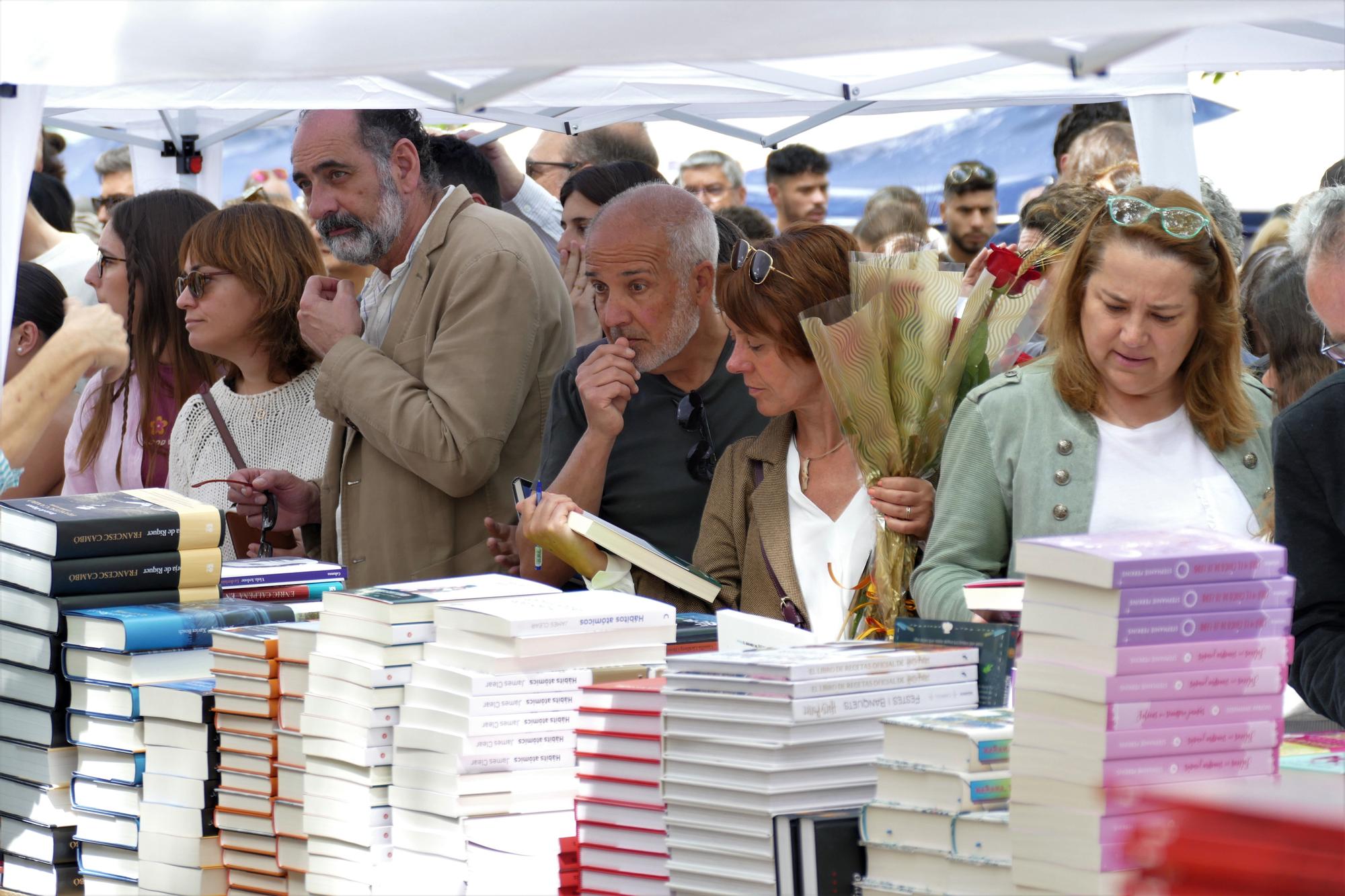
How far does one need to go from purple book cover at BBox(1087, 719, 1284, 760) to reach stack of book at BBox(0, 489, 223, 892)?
6.04 ft

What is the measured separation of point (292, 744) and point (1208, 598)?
5.12 feet

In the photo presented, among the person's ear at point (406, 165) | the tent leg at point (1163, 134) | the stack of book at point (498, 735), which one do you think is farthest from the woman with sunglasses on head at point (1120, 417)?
the tent leg at point (1163, 134)

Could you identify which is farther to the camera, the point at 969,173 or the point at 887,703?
the point at 969,173

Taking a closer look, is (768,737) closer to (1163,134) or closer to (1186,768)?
(1186,768)

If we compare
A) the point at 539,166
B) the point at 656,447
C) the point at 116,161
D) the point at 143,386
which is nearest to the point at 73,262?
the point at 539,166

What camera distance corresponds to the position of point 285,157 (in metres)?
16.2

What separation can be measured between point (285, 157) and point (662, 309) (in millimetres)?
13435

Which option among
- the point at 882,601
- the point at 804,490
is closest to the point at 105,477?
the point at 804,490

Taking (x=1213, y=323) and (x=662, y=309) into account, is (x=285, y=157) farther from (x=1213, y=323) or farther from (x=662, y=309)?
(x=1213, y=323)

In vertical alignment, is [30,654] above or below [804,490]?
below

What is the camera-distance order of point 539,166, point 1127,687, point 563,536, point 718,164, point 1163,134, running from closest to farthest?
point 1127,687, point 563,536, point 1163,134, point 539,166, point 718,164

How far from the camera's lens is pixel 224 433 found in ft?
13.5

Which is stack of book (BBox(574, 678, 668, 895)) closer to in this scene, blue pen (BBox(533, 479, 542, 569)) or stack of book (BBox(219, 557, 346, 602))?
blue pen (BBox(533, 479, 542, 569))

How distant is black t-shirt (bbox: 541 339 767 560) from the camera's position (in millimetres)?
3627
